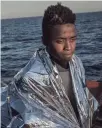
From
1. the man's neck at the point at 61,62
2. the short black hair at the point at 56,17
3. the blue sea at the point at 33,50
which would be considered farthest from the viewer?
the blue sea at the point at 33,50

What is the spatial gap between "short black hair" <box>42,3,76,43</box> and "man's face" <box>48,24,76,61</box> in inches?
1.9

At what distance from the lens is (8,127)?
3580mm

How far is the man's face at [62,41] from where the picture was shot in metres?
3.48

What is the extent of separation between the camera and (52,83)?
3.64 m

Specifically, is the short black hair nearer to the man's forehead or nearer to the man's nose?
the man's forehead

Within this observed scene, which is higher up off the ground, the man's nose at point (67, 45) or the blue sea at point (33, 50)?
the man's nose at point (67, 45)

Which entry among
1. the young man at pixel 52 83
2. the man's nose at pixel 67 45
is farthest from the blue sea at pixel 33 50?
the man's nose at pixel 67 45

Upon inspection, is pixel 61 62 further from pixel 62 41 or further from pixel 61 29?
pixel 61 29

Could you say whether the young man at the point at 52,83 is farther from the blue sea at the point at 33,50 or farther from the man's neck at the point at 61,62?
the blue sea at the point at 33,50

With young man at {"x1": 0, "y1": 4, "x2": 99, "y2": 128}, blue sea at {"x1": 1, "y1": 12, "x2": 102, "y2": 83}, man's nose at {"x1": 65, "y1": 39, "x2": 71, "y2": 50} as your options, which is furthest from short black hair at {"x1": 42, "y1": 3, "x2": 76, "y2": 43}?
blue sea at {"x1": 1, "y1": 12, "x2": 102, "y2": 83}

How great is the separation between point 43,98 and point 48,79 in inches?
7.8

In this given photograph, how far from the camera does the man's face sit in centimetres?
348

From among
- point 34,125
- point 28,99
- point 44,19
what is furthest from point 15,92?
point 44,19

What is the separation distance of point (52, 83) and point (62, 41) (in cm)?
45
